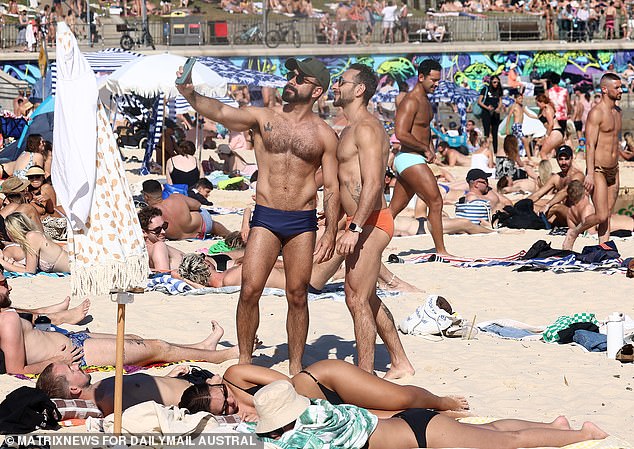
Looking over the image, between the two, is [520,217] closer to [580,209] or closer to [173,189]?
[580,209]

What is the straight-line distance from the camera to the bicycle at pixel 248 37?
116 feet

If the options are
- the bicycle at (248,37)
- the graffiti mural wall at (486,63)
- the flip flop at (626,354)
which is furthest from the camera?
the bicycle at (248,37)

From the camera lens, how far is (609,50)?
115 feet

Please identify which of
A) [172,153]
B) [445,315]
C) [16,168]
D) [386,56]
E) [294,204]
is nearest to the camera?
[294,204]

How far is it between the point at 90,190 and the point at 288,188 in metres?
1.71

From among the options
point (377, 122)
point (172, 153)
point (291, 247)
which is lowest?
point (172, 153)

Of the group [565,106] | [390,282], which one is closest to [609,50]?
[565,106]

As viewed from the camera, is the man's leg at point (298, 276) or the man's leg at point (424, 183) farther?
the man's leg at point (424, 183)

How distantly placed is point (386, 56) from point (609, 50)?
7128 mm

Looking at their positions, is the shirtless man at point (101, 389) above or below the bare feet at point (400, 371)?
above

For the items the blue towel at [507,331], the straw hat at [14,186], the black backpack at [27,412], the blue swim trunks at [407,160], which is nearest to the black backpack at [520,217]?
the blue swim trunks at [407,160]

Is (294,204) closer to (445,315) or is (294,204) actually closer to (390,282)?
(445,315)

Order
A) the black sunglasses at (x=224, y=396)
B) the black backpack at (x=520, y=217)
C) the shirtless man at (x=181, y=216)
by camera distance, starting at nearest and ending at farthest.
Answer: the black sunglasses at (x=224, y=396)
the shirtless man at (x=181, y=216)
the black backpack at (x=520, y=217)

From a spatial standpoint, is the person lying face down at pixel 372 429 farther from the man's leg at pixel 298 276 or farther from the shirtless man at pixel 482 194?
the shirtless man at pixel 482 194
